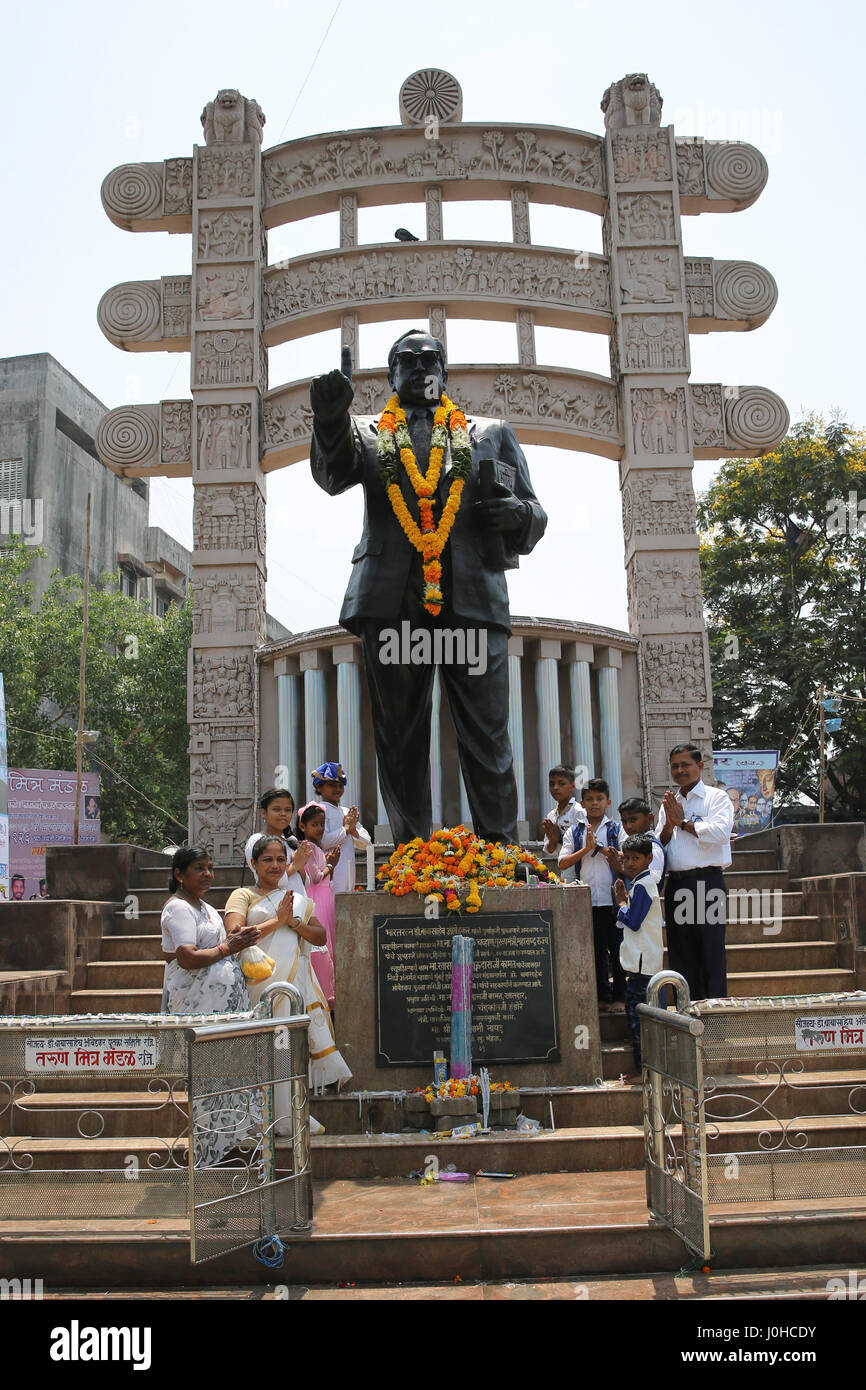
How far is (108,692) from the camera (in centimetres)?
2452

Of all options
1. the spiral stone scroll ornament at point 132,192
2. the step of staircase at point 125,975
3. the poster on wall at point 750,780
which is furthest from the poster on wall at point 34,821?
the step of staircase at point 125,975

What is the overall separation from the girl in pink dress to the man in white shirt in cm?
174

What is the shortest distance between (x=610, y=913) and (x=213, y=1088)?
304cm

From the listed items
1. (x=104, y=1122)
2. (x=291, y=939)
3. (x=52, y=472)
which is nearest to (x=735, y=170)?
(x=291, y=939)

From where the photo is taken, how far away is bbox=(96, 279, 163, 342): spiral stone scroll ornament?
12.0 meters

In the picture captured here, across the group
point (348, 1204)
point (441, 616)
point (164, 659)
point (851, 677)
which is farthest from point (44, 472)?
Answer: point (348, 1204)

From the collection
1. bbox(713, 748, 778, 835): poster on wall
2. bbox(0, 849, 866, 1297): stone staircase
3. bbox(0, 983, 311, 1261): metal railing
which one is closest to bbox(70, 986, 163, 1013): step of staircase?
bbox(0, 849, 866, 1297): stone staircase

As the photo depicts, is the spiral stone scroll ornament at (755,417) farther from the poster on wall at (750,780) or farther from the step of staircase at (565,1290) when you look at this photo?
the step of staircase at (565,1290)

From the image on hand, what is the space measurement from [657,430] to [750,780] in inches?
218

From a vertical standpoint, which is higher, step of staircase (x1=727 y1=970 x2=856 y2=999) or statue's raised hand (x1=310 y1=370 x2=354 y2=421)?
statue's raised hand (x1=310 y1=370 x2=354 y2=421)

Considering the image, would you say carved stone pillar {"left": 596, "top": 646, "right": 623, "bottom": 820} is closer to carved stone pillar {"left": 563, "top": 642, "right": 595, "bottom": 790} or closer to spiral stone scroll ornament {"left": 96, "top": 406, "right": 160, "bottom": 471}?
carved stone pillar {"left": 563, "top": 642, "right": 595, "bottom": 790}

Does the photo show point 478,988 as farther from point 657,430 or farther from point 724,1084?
point 657,430

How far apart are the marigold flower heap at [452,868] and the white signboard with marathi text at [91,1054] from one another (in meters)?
1.71

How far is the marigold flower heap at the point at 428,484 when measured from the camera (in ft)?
19.2
